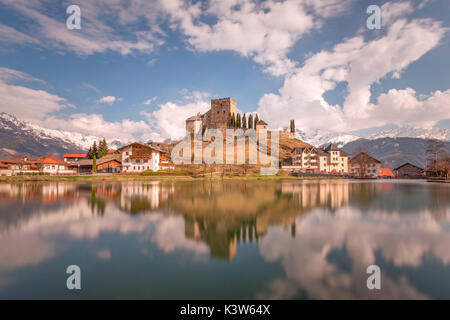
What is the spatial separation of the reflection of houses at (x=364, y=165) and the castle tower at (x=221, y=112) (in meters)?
61.6

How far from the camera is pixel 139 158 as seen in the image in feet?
233

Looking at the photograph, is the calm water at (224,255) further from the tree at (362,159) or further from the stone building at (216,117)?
the stone building at (216,117)

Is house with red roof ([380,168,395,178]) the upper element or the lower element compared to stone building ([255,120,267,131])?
lower

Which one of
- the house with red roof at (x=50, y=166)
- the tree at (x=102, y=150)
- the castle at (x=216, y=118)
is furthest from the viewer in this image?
the castle at (x=216, y=118)

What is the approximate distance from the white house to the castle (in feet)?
169

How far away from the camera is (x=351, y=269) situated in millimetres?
7312

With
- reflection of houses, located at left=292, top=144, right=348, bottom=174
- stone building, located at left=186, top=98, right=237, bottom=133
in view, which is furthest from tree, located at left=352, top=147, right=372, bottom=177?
stone building, located at left=186, top=98, right=237, bottom=133

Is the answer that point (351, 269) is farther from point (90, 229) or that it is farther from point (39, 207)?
point (39, 207)

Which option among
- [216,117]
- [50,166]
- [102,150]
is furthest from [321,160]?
[50,166]

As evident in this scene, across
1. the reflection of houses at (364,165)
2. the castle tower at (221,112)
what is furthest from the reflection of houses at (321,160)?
the castle tower at (221,112)

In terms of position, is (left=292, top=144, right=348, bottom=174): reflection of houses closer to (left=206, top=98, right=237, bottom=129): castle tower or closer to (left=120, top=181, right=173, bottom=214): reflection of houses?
(left=206, top=98, right=237, bottom=129): castle tower

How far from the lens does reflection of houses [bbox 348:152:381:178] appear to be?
89.7 metres

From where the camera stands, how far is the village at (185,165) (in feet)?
233

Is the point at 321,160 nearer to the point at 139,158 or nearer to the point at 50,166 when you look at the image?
the point at 139,158
